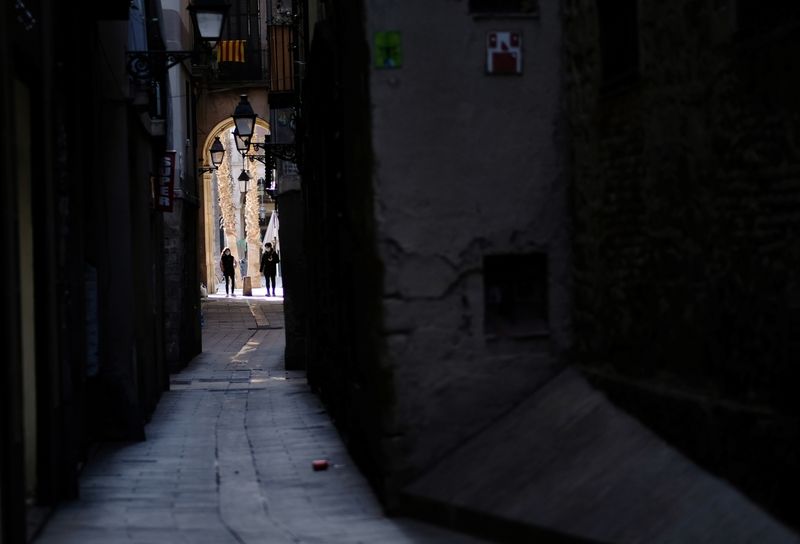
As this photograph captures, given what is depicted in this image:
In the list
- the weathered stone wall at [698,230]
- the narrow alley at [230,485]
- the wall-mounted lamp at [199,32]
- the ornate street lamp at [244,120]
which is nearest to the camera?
the weathered stone wall at [698,230]

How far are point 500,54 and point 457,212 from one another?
3.91 ft

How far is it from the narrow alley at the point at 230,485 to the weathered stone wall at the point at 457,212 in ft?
2.51

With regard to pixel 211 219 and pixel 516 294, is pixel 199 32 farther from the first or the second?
pixel 211 219

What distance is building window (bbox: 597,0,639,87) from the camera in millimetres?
7906

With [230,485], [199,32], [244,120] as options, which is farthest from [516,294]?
[244,120]

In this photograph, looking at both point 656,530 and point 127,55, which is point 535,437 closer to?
point 656,530

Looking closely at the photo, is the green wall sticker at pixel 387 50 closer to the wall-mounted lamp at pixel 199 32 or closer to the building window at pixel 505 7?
the building window at pixel 505 7

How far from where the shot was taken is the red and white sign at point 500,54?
8852mm

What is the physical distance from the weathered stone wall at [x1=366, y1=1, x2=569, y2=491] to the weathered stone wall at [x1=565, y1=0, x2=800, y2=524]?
0.33 metres

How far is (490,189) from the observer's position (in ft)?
28.9

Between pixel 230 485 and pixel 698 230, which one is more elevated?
pixel 698 230

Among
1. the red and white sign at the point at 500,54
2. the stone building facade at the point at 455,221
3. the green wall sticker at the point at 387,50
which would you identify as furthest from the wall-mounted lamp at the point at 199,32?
the red and white sign at the point at 500,54

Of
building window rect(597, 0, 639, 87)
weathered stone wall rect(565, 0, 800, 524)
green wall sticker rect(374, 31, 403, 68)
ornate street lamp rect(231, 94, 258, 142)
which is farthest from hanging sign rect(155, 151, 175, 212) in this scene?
building window rect(597, 0, 639, 87)

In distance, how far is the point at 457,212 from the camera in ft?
28.7
